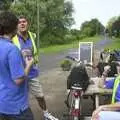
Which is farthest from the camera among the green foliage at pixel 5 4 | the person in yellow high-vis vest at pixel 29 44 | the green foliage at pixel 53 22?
the green foliage at pixel 53 22

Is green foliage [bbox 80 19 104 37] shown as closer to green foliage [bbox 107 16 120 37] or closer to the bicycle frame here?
green foliage [bbox 107 16 120 37]

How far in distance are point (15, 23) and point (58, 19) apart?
4349 centimetres

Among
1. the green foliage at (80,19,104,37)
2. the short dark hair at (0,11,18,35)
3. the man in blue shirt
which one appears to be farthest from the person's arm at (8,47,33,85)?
the green foliage at (80,19,104,37)

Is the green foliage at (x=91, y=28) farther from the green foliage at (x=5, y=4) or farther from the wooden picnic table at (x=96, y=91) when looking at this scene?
the wooden picnic table at (x=96, y=91)

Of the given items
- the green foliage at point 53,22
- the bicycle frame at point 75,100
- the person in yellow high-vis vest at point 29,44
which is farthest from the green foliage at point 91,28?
the bicycle frame at point 75,100

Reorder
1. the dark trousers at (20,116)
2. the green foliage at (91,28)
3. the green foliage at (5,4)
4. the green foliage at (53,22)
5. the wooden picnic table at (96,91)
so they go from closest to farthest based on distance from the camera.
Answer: the dark trousers at (20,116) < the wooden picnic table at (96,91) < the green foliage at (5,4) < the green foliage at (53,22) < the green foliage at (91,28)

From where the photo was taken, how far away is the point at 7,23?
4.78m

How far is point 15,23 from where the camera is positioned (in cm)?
482

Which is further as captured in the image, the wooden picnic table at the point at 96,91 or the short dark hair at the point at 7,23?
the wooden picnic table at the point at 96,91

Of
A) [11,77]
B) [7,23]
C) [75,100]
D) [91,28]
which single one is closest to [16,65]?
[11,77]

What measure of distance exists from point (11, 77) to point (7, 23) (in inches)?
18.7

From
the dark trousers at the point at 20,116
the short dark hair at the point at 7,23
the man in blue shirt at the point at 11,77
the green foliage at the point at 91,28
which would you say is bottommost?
the green foliage at the point at 91,28

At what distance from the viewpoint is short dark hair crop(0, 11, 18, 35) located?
478cm

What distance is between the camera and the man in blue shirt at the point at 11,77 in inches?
186
